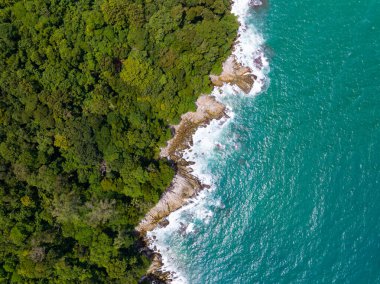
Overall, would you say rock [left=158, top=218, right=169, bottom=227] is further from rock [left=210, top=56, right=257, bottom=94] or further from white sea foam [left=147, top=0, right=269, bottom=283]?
rock [left=210, top=56, right=257, bottom=94]

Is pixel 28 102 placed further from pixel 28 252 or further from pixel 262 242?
pixel 262 242

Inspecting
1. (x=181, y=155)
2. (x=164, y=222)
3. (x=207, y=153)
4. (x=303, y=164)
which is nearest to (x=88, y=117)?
(x=181, y=155)

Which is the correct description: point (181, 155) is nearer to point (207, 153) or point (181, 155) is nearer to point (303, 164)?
point (207, 153)

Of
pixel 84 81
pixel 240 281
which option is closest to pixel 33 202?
pixel 84 81

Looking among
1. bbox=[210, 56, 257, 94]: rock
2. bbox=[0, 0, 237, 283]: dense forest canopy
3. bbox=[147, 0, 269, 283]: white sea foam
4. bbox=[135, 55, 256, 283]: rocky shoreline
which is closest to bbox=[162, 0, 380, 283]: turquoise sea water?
bbox=[147, 0, 269, 283]: white sea foam

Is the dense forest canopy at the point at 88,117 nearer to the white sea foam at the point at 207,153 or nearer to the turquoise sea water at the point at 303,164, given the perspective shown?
the white sea foam at the point at 207,153

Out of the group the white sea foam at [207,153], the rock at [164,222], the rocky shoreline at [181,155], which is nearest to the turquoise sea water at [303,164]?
the white sea foam at [207,153]
